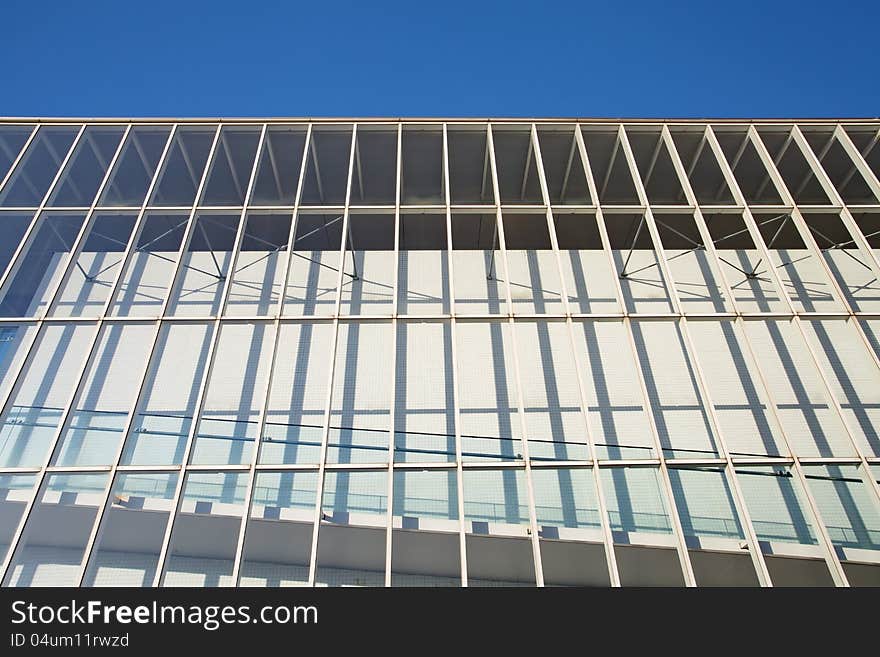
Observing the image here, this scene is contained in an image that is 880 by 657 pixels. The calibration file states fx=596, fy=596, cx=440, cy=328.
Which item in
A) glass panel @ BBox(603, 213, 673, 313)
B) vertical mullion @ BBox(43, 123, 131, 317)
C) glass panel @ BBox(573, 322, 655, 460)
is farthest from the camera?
glass panel @ BBox(603, 213, 673, 313)

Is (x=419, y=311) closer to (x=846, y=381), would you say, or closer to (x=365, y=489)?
(x=365, y=489)

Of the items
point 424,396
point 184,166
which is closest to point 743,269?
point 424,396

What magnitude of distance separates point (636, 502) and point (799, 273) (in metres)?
11.3

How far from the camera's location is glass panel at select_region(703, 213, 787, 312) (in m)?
17.1

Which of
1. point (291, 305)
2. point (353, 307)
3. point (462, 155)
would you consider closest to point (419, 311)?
point (353, 307)

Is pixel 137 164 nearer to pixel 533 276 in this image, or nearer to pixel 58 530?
pixel 58 530

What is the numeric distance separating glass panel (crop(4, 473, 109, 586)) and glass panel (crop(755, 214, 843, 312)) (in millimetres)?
17570

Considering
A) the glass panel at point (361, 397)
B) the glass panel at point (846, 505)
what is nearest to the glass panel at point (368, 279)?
the glass panel at point (361, 397)

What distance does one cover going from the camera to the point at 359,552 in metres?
11.3

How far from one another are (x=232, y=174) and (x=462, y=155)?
22.3 ft

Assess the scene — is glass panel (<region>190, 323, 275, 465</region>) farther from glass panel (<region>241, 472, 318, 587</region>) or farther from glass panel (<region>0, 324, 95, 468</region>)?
glass panel (<region>0, 324, 95, 468</region>)

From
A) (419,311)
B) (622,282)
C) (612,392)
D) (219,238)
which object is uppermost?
(219,238)

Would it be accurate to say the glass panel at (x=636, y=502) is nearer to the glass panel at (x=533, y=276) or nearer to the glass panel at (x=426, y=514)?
the glass panel at (x=426, y=514)

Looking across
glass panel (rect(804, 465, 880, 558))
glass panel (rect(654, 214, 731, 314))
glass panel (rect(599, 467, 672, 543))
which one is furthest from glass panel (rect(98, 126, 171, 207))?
glass panel (rect(804, 465, 880, 558))
